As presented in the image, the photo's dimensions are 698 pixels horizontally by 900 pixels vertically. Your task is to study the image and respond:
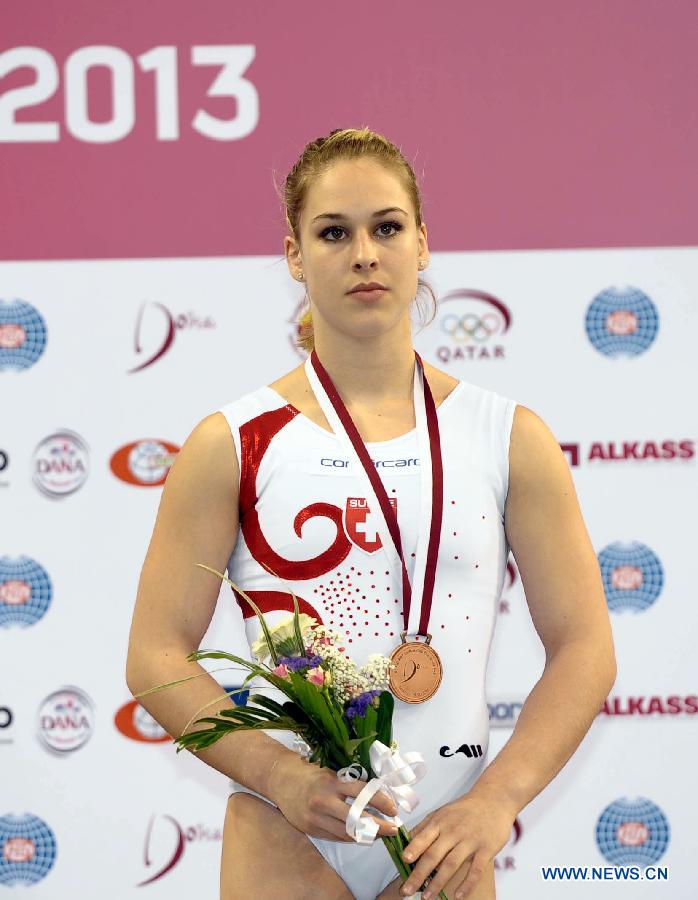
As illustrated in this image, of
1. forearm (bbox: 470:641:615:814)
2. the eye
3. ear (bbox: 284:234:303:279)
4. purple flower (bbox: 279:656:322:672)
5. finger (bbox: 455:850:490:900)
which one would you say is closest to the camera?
purple flower (bbox: 279:656:322:672)

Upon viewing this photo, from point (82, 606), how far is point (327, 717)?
7.53 ft

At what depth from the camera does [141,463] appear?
3.89 meters

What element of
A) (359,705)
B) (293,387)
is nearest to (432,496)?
(293,387)

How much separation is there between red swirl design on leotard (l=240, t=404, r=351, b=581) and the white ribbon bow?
0.40 meters

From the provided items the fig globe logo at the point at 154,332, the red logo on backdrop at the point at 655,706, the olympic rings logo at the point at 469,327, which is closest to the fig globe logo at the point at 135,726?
the fig globe logo at the point at 154,332

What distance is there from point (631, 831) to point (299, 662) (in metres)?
2.54

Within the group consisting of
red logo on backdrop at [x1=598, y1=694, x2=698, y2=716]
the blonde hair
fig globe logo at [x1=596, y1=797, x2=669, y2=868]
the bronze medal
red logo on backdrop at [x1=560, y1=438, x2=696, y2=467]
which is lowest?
fig globe logo at [x1=596, y1=797, x2=669, y2=868]

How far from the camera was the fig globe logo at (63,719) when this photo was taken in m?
3.86

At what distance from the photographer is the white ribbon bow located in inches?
67.9

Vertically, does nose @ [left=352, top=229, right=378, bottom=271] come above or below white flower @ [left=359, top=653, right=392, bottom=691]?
above

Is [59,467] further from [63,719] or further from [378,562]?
[378,562]

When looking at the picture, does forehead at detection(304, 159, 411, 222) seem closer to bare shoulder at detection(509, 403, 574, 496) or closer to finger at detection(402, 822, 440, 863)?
bare shoulder at detection(509, 403, 574, 496)

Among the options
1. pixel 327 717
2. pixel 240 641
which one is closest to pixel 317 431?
pixel 327 717

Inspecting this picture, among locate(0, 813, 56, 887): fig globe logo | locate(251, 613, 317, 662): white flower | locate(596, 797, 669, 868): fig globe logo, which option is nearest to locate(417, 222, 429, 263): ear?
locate(251, 613, 317, 662): white flower
